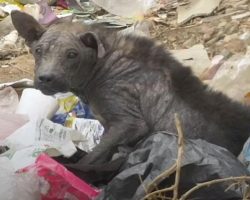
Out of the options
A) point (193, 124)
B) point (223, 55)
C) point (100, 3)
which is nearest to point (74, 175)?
point (193, 124)

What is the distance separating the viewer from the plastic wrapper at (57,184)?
2672 mm

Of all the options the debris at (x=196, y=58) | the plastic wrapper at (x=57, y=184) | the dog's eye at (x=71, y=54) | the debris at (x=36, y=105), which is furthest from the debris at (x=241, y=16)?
the plastic wrapper at (x=57, y=184)

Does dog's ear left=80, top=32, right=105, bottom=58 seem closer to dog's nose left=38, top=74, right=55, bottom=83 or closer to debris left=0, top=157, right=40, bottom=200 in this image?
dog's nose left=38, top=74, right=55, bottom=83

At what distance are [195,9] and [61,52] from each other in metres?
3.03

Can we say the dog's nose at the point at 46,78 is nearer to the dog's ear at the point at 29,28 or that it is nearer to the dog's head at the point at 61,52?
the dog's head at the point at 61,52

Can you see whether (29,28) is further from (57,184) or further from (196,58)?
(196,58)

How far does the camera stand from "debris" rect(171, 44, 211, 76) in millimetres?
4312

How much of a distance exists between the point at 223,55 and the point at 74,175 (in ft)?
6.95

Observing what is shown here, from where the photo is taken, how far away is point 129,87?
323cm

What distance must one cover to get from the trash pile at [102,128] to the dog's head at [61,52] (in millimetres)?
279

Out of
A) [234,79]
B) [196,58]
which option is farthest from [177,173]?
[196,58]

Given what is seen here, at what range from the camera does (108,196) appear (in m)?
2.55

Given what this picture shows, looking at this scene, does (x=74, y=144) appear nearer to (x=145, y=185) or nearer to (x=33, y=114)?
(x=33, y=114)

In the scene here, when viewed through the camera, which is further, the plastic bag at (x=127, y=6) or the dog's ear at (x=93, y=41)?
→ the plastic bag at (x=127, y=6)
